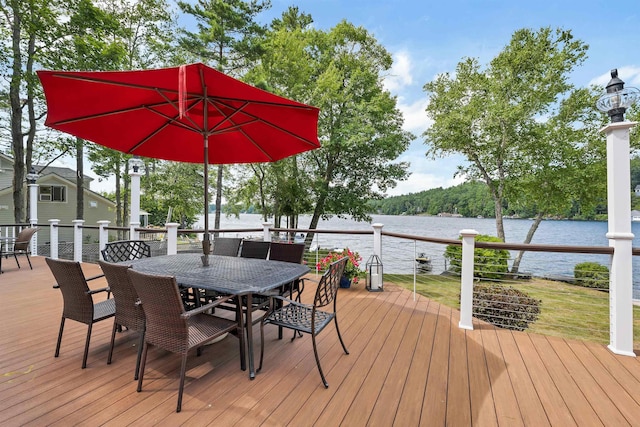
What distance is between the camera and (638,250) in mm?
2738

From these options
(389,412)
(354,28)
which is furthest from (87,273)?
(354,28)

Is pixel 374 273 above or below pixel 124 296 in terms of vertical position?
below

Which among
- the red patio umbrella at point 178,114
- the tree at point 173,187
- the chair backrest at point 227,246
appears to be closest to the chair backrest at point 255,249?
the chair backrest at point 227,246

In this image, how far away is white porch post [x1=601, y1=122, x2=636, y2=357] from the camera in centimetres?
269

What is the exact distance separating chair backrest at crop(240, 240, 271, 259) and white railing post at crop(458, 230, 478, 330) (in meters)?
2.33

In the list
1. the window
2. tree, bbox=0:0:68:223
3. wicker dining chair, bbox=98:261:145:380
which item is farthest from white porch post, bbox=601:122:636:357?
the window

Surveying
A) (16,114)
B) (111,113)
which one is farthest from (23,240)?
(16,114)

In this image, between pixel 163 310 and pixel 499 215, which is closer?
pixel 163 310

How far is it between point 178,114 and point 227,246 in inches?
74.3

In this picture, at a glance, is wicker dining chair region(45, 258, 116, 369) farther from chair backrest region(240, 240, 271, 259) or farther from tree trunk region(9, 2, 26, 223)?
tree trunk region(9, 2, 26, 223)

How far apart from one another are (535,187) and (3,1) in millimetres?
20573

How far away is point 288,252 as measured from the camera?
12.3 ft

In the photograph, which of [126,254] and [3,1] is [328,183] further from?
[3,1]

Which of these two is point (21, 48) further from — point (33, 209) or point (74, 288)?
point (74, 288)
